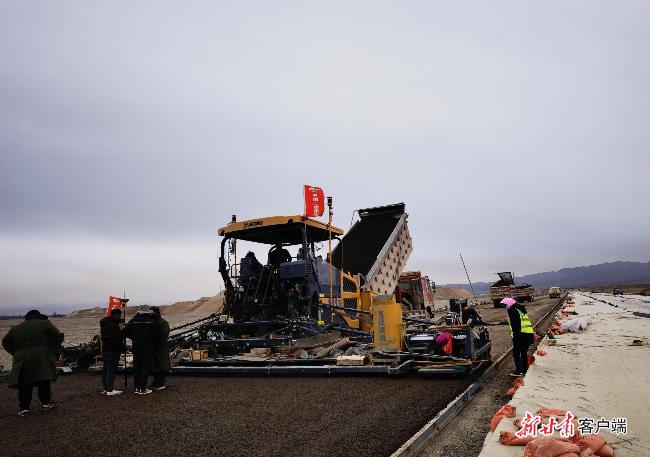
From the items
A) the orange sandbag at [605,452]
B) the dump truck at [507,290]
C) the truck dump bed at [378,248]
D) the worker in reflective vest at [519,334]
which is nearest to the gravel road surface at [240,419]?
the worker in reflective vest at [519,334]

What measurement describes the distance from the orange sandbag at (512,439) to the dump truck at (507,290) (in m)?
30.1

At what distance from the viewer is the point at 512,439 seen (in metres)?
3.44

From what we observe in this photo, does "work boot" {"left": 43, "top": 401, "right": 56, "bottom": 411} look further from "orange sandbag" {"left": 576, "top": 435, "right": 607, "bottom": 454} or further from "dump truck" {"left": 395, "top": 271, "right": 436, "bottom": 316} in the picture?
"dump truck" {"left": 395, "top": 271, "right": 436, "bottom": 316}

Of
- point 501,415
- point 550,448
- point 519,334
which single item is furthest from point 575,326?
point 550,448

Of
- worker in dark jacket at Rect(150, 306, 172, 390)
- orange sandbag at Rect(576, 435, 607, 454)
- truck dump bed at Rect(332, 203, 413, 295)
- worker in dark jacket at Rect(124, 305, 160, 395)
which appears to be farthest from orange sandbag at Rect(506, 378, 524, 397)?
truck dump bed at Rect(332, 203, 413, 295)

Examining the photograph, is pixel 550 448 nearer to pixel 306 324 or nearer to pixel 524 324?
pixel 524 324

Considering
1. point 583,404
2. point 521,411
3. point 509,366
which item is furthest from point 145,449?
point 509,366

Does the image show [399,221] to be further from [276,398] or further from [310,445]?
[310,445]

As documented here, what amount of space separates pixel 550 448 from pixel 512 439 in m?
0.43

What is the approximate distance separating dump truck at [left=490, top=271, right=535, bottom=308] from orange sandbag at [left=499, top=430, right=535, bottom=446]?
30.1 m

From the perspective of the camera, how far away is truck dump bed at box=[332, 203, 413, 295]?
42.1 feet

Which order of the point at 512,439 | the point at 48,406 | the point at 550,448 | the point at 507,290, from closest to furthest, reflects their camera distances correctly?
the point at 550,448 < the point at 512,439 < the point at 48,406 < the point at 507,290

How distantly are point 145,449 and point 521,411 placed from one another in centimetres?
365

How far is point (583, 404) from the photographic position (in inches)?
181
